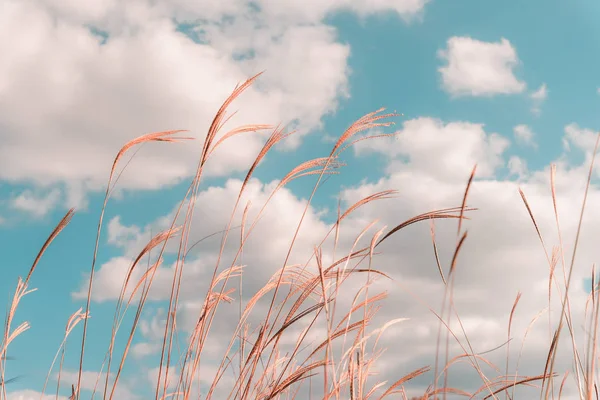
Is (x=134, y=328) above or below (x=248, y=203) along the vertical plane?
below

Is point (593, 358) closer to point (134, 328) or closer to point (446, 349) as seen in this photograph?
point (446, 349)

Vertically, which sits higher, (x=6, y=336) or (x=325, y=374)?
(x=6, y=336)

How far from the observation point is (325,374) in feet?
5.49

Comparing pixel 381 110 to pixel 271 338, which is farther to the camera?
pixel 381 110

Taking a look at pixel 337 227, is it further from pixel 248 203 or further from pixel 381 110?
pixel 248 203

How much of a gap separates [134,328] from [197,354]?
27 cm

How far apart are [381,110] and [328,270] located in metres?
0.62

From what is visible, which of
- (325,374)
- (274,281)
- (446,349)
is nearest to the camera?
(446,349)

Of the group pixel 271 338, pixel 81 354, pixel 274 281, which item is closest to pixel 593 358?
pixel 271 338

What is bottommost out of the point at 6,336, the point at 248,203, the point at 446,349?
the point at 446,349

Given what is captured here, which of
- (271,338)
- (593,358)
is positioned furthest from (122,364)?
(593,358)

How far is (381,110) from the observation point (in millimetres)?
2152

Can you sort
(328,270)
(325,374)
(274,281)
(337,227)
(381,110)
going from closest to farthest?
1. (325,374)
2. (337,227)
3. (328,270)
4. (381,110)
5. (274,281)

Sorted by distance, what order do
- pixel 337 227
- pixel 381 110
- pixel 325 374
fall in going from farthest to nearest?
pixel 381 110 → pixel 337 227 → pixel 325 374
